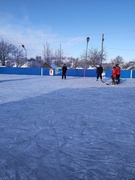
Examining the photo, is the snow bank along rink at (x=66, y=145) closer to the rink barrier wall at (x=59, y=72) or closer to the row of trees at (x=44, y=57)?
the rink barrier wall at (x=59, y=72)

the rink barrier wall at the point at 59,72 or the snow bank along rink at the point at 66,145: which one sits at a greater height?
the rink barrier wall at the point at 59,72

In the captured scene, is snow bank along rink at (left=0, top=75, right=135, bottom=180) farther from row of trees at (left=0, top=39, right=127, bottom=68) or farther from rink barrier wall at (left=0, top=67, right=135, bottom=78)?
row of trees at (left=0, top=39, right=127, bottom=68)

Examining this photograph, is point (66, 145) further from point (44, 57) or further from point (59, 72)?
point (44, 57)

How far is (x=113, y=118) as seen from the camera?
17.6 ft

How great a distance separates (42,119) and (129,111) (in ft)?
8.88

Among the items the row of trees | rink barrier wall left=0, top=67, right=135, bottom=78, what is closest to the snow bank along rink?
rink barrier wall left=0, top=67, right=135, bottom=78

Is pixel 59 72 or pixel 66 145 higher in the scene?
pixel 59 72

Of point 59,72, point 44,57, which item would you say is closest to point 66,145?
point 59,72

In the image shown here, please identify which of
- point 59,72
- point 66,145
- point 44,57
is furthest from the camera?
point 44,57

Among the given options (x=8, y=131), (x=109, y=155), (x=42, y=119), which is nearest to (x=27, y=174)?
(x=109, y=155)

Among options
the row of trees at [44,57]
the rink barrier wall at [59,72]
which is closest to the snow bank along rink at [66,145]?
the rink barrier wall at [59,72]

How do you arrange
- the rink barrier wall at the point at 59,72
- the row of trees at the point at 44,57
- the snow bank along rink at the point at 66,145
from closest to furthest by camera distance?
1. the snow bank along rink at the point at 66,145
2. the rink barrier wall at the point at 59,72
3. the row of trees at the point at 44,57

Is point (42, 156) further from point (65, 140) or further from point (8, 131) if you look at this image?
point (8, 131)

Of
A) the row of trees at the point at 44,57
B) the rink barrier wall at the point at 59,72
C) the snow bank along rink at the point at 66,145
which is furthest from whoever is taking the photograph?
the row of trees at the point at 44,57
